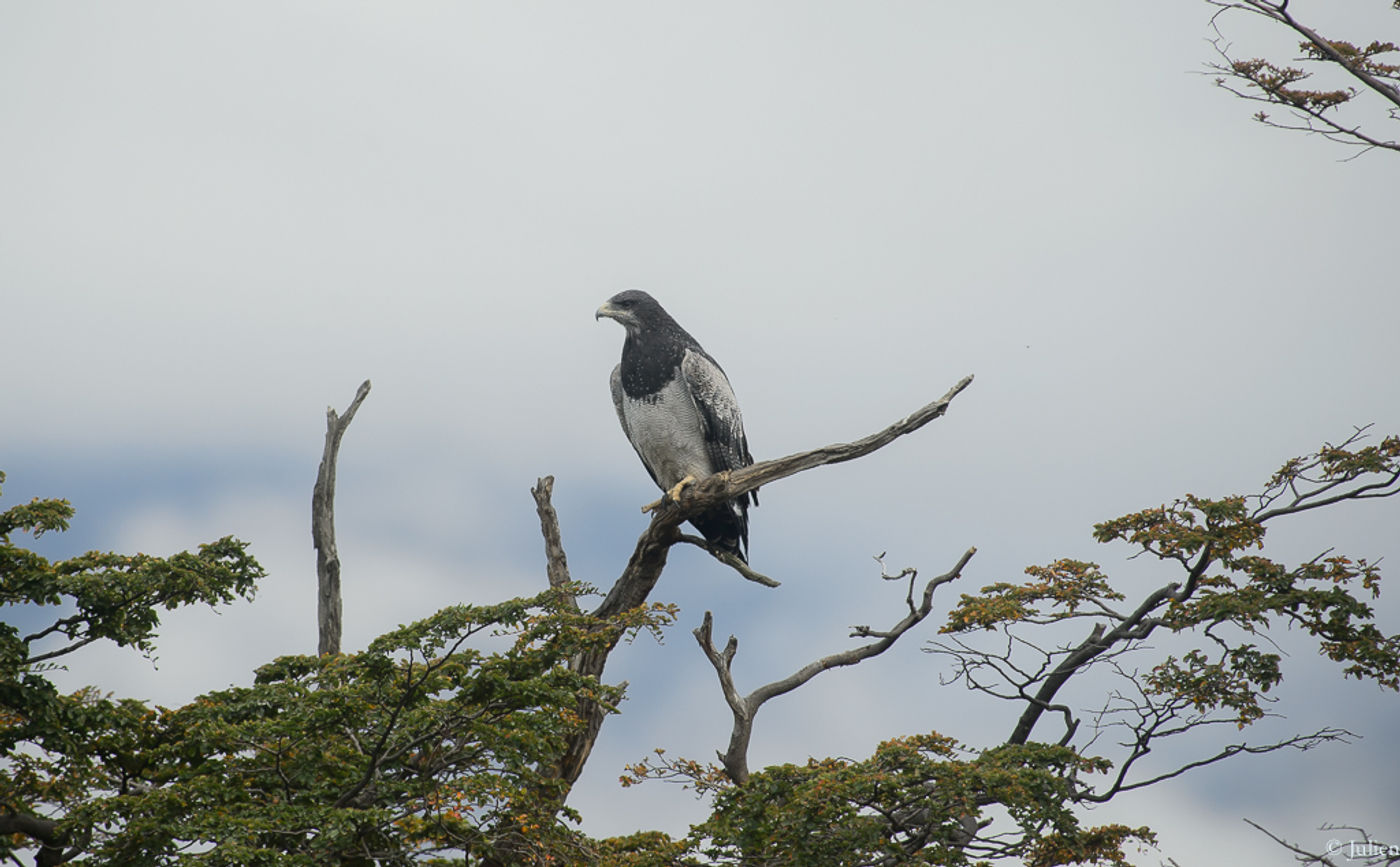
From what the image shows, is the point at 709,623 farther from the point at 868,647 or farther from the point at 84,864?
the point at 84,864

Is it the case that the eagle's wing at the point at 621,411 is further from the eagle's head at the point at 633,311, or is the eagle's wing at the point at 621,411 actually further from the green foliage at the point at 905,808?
the green foliage at the point at 905,808

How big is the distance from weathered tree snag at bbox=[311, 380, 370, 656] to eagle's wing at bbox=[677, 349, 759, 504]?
3.98 metres

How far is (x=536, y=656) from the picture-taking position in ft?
24.2

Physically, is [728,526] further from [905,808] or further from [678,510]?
[905,808]

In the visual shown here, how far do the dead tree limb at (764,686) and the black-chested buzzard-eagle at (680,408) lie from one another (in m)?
1.07

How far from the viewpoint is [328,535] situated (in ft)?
37.7

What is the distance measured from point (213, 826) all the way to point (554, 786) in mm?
2426

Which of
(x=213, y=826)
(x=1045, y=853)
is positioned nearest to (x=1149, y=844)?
(x=1045, y=853)

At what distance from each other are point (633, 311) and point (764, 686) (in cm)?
344

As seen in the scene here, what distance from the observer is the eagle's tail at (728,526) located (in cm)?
927

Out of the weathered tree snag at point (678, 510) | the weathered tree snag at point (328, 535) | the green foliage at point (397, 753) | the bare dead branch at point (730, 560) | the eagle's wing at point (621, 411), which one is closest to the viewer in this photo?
the green foliage at point (397, 753)

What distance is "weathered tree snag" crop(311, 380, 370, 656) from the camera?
446 inches

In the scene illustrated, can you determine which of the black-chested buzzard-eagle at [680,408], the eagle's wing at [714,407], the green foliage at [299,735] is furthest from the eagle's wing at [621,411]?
the green foliage at [299,735]

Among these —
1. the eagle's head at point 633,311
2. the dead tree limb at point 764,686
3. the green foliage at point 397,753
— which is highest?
the eagle's head at point 633,311
